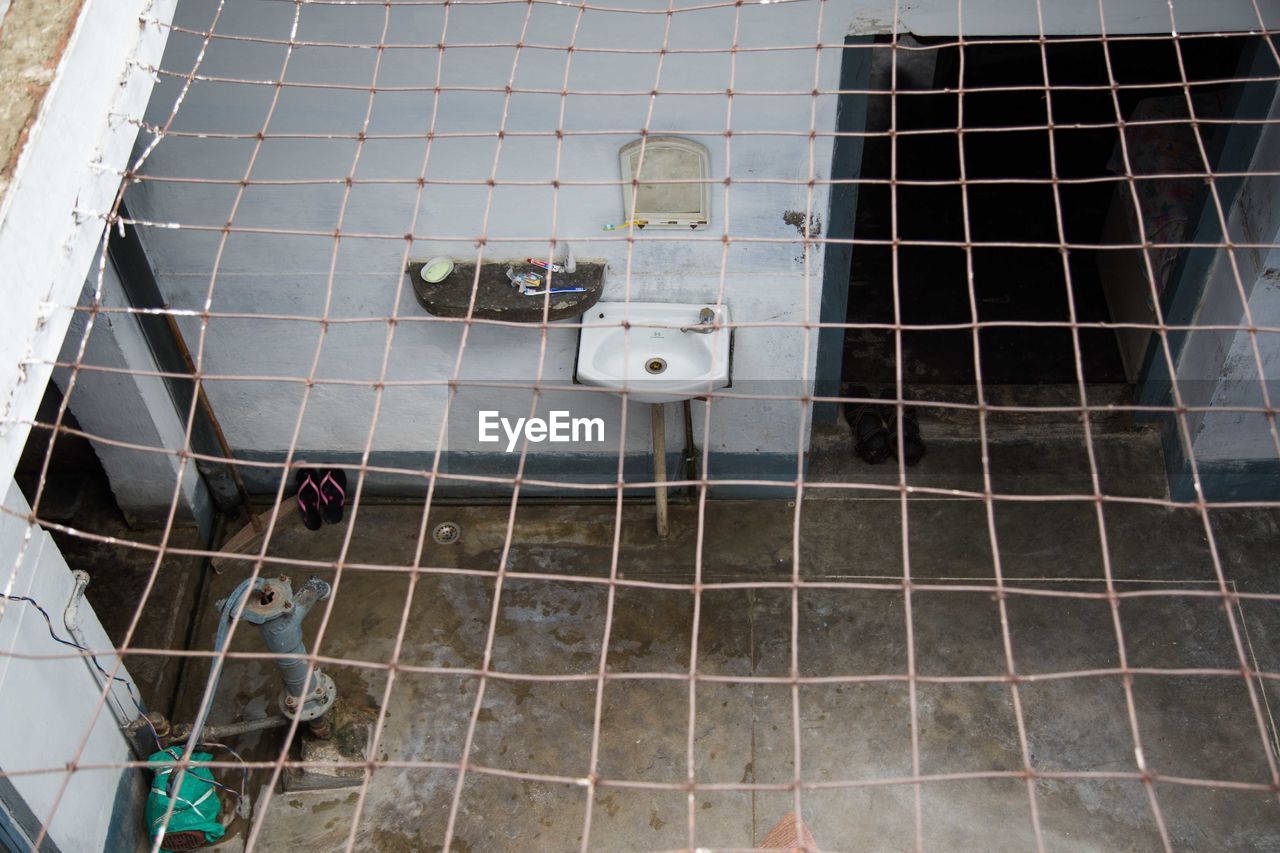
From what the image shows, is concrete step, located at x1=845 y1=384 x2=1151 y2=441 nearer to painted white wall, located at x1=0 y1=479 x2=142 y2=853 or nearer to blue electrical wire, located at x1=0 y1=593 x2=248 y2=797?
blue electrical wire, located at x1=0 y1=593 x2=248 y2=797

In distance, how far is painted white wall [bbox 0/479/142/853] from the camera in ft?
10.8

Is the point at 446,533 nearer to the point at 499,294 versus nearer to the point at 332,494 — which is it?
the point at 332,494

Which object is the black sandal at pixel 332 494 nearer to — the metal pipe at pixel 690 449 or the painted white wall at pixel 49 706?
the painted white wall at pixel 49 706

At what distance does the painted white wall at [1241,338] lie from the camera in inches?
162

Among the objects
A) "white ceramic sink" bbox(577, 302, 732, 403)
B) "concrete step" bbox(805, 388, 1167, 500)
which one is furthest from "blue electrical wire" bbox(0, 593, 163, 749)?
"concrete step" bbox(805, 388, 1167, 500)

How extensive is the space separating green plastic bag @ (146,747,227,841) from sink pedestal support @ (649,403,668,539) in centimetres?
→ 188

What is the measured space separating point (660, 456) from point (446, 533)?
1067 millimetres

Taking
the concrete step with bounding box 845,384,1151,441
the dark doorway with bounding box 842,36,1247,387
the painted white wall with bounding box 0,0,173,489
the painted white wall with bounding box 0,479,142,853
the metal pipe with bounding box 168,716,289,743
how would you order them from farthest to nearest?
the dark doorway with bounding box 842,36,1247,387 → the concrete step with bounding box 845,384,1151,441 → the metal pipe with bounding box 168,716,289,743 → the painted white wall with bounding box 0,479,142,853 → the painted white wall with bounding box 0,0,173,489

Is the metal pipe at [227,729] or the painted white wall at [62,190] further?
the metal pipe at [227,729]

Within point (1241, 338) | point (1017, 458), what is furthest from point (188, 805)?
point (1241, 338)

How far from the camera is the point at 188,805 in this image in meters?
3.95

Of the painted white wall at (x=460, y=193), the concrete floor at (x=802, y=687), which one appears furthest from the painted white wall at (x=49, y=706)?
the painted white wall at (x=460, y=193)

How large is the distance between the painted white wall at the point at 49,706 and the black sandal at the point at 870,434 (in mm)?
3034

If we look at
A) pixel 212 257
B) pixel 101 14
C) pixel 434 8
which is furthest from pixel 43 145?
pixel 212 257
